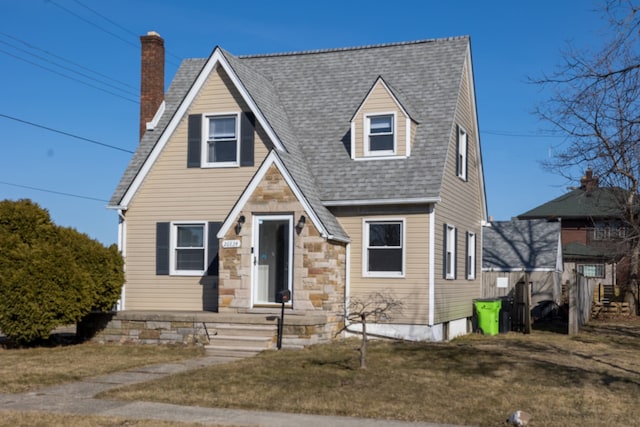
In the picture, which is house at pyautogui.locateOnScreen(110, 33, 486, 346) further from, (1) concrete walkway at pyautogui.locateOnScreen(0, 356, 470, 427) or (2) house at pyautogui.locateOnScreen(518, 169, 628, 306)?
(2) house at pyautogui.locateOnScreen(518, 169, 628, 306)

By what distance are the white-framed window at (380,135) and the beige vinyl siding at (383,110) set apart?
0.35 ft

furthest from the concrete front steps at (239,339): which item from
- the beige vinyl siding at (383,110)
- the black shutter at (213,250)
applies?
the beige vinyl siding at (383,110)

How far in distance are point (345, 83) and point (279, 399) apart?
43.7ft

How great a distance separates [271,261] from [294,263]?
120 centimetres

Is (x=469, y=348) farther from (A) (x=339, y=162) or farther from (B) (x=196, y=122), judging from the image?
(B) (x=196, y=122)

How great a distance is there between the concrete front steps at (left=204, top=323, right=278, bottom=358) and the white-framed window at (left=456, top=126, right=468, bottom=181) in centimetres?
825

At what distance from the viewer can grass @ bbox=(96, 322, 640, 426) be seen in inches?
409

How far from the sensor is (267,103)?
20.7 meters

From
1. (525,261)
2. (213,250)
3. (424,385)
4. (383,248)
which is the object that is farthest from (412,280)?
(525,261)

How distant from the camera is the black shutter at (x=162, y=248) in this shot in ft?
67.2


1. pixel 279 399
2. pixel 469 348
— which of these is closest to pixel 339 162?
pixel 469 348

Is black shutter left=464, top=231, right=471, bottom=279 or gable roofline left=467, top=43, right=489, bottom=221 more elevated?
gable roofline left=467, top=43, right=489, bottom=221

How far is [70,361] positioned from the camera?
49.3 feet

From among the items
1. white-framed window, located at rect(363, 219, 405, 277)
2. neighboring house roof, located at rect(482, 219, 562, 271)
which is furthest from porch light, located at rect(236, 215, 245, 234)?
neighboring house roof, located at rect(482, 219, 562, 271)
